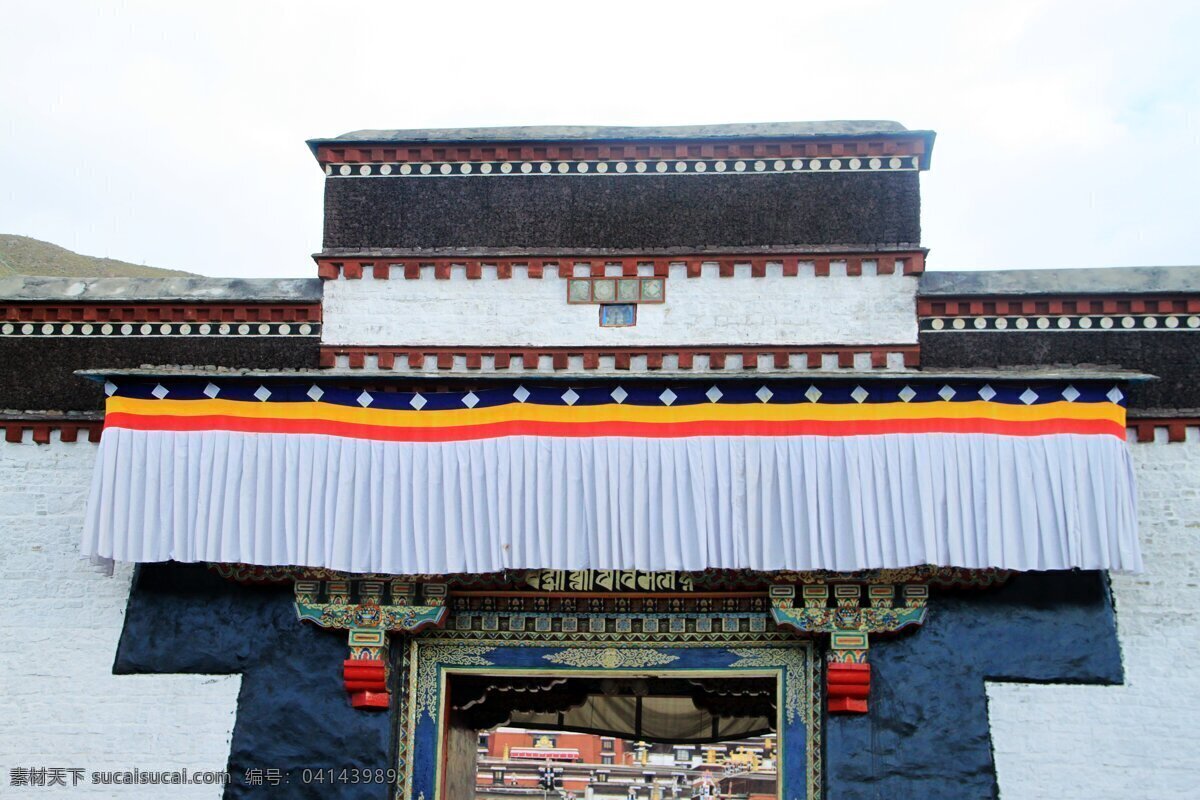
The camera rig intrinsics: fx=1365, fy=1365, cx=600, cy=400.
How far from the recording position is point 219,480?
350 inches

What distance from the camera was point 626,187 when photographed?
996cm

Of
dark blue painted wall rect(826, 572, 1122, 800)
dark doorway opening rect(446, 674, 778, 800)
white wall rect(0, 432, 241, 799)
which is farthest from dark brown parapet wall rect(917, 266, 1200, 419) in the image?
white wall rect(0, 432, 241, 799)

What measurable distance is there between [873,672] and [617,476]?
6.91ft

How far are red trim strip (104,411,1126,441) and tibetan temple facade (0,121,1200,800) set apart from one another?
2 centimetres

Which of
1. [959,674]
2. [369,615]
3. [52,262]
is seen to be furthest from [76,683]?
[52,262]

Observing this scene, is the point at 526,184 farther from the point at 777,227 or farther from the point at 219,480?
the point at 219,480

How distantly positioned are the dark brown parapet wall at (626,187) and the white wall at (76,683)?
112 inches

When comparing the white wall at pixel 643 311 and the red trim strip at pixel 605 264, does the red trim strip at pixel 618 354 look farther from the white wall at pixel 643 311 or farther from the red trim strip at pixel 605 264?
the red trim strip at pixel 605 264

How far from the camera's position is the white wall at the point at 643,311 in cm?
952

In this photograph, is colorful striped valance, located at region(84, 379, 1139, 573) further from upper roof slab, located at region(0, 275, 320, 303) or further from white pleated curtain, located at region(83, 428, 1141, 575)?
upper roof slab, located at region(0, 275, 320, 303)

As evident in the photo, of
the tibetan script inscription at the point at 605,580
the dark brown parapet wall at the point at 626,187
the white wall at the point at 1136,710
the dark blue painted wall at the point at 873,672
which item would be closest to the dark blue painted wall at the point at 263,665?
the dark blue painted wall at the point at 873,672

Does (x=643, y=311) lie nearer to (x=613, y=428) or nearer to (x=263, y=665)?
(x=613, y=428)

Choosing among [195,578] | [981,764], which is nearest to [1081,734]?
[981,764]

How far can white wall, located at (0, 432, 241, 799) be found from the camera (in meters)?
9.10
